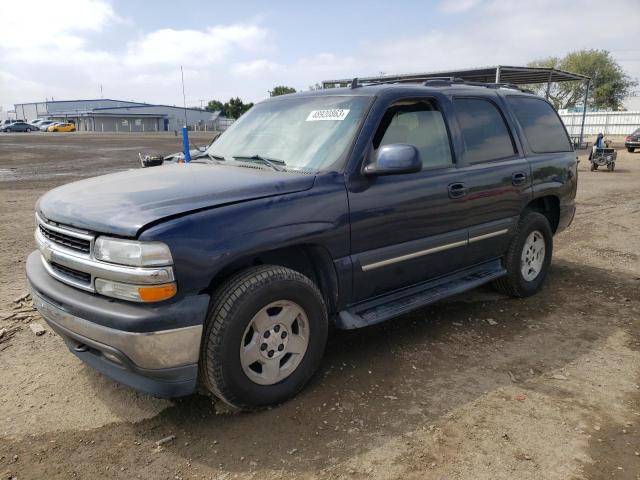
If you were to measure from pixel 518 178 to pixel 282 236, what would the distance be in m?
2.63

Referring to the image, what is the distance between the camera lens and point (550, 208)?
531cm

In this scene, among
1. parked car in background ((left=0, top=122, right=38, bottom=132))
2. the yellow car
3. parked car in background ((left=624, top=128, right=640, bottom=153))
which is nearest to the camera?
parked car in background ((left=624, top=128, right=640, bottom=153))

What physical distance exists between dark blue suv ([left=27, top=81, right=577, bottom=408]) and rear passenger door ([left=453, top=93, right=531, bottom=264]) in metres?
0.02

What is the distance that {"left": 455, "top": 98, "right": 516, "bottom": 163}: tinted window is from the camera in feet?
13.8

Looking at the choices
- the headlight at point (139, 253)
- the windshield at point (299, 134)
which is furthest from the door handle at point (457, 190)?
the headlight at point (139, 253)

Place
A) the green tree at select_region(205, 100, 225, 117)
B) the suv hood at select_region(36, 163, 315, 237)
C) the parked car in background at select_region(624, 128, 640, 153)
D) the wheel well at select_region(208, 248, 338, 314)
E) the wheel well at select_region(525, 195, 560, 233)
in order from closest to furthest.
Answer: the suv hood at select_region(36, 163, 315, 237) < the wheel well at select_region(208, 248, 338, 314) < the wheel well at select_region(525, 195, 560, 233) < the parked car in background at select_region(624, 128, 640, 153) < the green tree at select_region(205, 100, 225, 117)

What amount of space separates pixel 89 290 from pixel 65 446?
865 mm

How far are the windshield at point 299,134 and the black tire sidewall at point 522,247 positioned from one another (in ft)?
7.03

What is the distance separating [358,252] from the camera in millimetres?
3367

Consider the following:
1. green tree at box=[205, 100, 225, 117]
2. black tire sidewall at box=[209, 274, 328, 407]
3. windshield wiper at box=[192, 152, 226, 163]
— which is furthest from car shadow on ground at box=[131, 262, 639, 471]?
green tree at box=[205, 100, 225, 117]

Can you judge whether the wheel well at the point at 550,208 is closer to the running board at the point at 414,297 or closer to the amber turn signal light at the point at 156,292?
the running board at the point at 414,297

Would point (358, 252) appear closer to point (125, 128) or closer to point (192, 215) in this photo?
point (192, 215)

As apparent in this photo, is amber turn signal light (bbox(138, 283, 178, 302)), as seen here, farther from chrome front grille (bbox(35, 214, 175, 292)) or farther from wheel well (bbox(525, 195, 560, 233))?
wheel well (bbox(525, 195, 560, 233))

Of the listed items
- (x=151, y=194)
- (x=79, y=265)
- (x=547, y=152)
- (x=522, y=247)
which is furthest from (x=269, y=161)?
(x=547, y=152)
